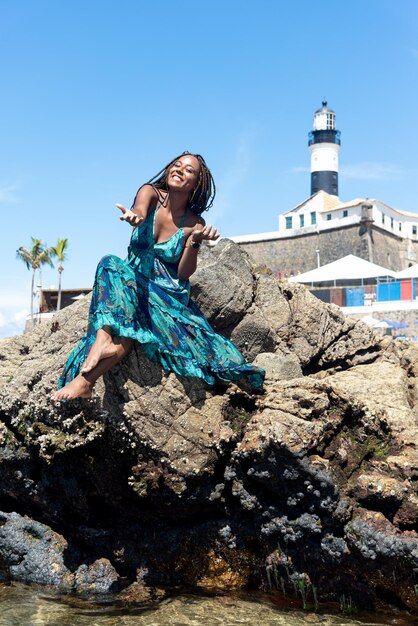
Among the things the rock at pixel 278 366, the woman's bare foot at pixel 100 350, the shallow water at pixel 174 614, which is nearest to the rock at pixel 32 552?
the shallow water at pixel 174 614

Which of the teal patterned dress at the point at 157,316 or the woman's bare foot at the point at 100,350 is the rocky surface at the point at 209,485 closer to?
the teal patterned dress at the point at 157,316

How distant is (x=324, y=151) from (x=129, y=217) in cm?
6154

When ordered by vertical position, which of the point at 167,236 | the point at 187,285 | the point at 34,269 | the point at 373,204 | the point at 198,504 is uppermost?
the point at 373,204

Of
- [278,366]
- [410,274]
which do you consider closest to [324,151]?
[410,274]

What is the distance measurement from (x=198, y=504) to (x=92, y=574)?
1114 mm

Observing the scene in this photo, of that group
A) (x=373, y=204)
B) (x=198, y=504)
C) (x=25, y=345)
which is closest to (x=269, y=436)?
(x=198, y=504)

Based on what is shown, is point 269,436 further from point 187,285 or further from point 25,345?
point 25,345

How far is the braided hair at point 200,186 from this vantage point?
6.10 metres

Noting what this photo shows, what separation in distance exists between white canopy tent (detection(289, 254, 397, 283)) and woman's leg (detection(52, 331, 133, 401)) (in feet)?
113

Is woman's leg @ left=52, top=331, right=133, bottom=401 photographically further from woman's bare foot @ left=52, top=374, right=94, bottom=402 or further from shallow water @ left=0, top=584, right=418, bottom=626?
shallow water @ left=0, top=584, right=418, bottom=626

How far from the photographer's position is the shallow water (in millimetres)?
4914

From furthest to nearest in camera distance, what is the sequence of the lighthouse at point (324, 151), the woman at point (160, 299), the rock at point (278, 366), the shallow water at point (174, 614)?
the lighthouse at point (324, 151) → the rock at point (278, 366) → the woman at point (160, 299) → the shallow water at point (174, 614)

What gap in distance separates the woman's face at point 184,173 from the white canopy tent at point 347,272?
3352 centimetres

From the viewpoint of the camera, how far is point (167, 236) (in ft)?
19.8
